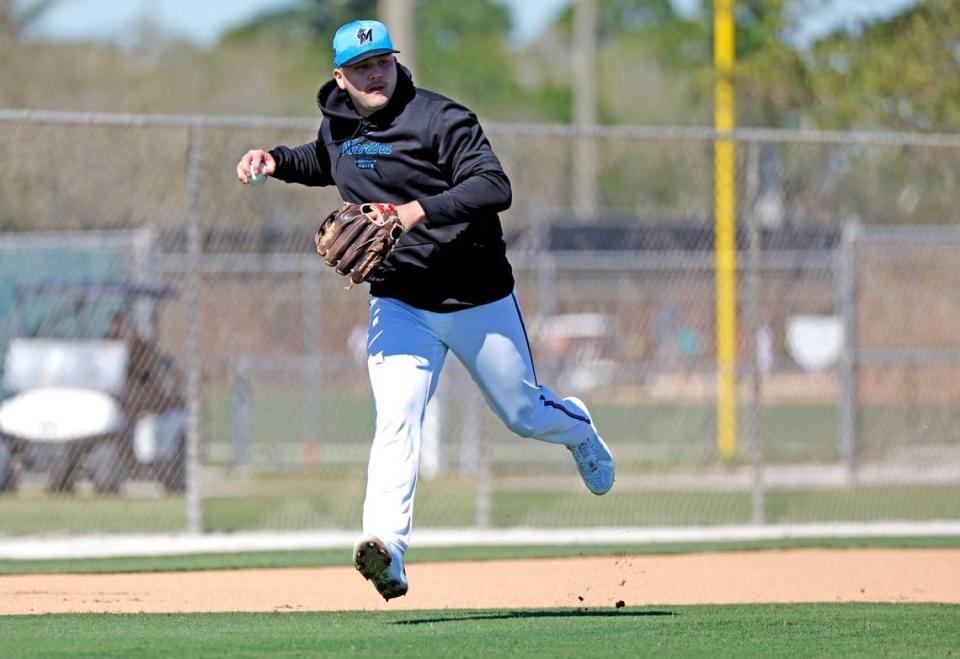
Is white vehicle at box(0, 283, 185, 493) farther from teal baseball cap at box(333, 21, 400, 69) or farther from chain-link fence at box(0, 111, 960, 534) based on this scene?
teal baseball cap at box(333, 21, 400, 69)

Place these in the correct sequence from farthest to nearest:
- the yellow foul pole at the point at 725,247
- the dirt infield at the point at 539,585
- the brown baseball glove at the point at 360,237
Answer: the yellow foul pole at the point at 725,247 < the dirt infield at the point at 539,585 < the brown baseball glove at the point at 360,237

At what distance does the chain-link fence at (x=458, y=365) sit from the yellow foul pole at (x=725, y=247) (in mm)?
239

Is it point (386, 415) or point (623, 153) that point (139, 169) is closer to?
point (623, 153)

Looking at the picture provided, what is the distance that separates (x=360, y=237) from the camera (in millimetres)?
6812

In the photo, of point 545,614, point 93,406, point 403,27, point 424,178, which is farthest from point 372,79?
point 403,27

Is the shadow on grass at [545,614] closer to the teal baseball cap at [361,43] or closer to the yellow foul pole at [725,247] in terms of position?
the teal baseball cap at [361,43]

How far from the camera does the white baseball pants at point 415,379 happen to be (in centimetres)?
701

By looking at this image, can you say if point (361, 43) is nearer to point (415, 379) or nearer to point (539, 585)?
point (415, 379)

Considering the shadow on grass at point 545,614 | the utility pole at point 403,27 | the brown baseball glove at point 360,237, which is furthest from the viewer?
the utility pole at point 403,27

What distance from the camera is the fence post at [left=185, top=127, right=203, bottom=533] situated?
40.2ft

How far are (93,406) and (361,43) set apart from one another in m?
8.40

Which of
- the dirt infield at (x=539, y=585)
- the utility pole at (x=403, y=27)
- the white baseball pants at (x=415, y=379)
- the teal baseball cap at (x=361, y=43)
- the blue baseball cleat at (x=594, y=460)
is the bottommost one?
the dirt infield at (x=539, y=585)

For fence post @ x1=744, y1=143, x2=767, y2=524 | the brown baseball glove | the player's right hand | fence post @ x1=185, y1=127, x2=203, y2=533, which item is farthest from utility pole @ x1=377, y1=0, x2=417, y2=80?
the brown baseball glove

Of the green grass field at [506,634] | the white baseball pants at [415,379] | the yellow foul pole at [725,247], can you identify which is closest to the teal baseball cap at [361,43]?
the white baseball pants at [415,379]
